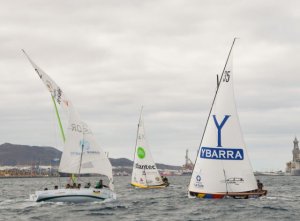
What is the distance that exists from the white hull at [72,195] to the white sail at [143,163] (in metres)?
37.7

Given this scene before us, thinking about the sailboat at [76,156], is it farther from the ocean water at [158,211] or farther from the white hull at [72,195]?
the ocean water at [158,211]

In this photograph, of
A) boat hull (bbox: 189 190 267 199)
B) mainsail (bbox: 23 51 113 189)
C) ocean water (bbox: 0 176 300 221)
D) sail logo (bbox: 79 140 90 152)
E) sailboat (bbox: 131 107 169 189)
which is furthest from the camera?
sailboat (bbox: 131 107 169 189)

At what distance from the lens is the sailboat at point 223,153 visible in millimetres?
45812

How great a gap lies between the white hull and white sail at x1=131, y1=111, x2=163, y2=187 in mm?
37702

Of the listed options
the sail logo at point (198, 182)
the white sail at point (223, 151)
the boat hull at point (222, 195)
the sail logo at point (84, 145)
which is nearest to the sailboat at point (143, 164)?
the sail logo at point (84, 145)

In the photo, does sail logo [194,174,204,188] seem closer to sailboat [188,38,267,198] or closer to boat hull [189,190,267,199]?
sailboat [188,38,267,198]

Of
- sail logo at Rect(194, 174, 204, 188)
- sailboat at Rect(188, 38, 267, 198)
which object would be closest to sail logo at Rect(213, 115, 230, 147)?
sailboat at Rect(188, 38, 267, 198)

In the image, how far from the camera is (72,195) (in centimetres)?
4709

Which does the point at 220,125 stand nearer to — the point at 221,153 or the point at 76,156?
the point at 221,153

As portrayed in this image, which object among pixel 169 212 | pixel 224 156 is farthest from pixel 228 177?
pixel 169 212

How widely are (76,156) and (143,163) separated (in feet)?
129

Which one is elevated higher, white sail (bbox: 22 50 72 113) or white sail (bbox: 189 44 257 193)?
white sail (bbox: 22 50 72 113)

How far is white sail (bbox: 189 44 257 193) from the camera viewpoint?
150 feet

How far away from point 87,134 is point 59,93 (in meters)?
4.22
